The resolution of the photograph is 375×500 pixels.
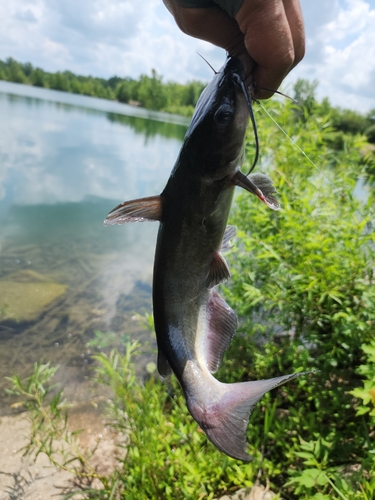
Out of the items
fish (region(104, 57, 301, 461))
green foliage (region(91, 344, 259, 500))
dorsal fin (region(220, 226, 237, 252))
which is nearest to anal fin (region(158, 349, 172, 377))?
fish (region(104, 57, 301, 461))

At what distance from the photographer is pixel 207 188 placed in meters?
1.69

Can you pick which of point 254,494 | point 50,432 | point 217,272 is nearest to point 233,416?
point 217,272

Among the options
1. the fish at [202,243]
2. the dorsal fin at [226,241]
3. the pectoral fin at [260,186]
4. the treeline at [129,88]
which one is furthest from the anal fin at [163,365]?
the treeline at [129,88]

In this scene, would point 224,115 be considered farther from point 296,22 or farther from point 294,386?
point 294,386

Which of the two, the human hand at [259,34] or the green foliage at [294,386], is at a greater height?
the human hand at [259,34]

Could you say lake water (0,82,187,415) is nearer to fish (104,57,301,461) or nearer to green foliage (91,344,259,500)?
green foliage (91,344,259,500)

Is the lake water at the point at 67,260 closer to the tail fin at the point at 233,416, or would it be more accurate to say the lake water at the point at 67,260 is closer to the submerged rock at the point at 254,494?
the submerged rock at the point at 254,494

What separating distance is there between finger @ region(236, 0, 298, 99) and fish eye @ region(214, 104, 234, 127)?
20cm

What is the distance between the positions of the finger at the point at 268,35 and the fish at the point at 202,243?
0.13 metres

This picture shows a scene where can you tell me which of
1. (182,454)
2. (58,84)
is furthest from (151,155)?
(58,84)

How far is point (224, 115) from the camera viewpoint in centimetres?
161

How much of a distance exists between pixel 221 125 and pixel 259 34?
37cm

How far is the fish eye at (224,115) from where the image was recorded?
5.25 ft

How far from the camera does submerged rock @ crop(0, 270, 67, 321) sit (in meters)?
6.71
